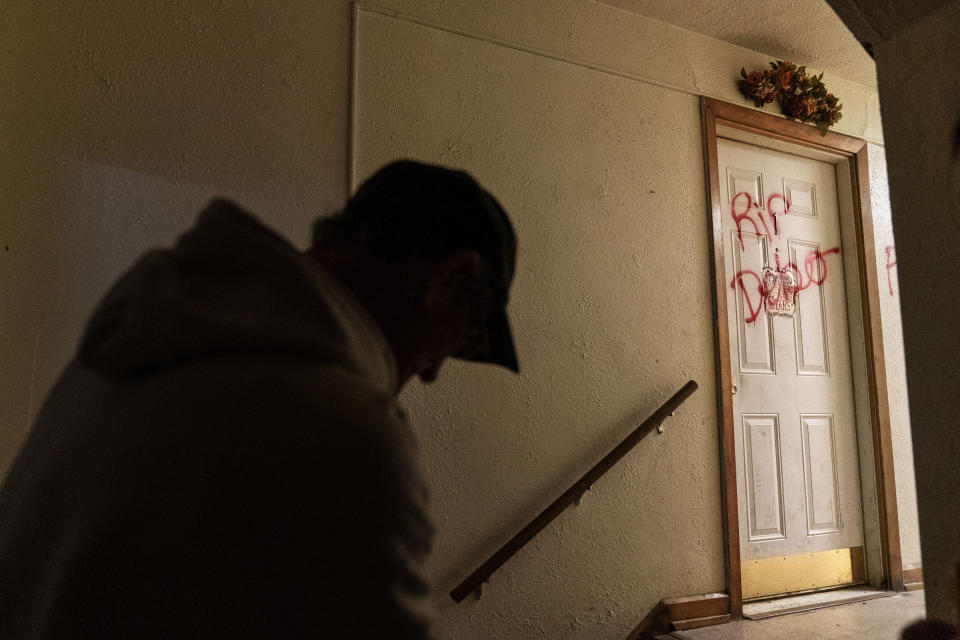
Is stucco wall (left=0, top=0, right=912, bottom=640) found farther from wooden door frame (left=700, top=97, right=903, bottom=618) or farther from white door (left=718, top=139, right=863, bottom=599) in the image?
white door (left=718, top=139, right=863, bottom=599)

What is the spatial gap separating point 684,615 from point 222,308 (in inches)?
110

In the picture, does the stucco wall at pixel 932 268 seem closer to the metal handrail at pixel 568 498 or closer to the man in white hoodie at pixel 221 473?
the man in white hoodie at pixel 221 473

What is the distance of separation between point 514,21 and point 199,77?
1334mm

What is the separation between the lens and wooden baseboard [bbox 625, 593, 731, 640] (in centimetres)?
275

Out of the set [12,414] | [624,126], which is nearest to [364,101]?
[624,126]

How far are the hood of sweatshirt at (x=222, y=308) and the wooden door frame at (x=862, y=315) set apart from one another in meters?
2.76

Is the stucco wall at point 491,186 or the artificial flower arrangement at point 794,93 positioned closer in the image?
the stucco wall at point 491,186

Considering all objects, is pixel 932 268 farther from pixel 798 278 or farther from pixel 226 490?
pixel 798 278

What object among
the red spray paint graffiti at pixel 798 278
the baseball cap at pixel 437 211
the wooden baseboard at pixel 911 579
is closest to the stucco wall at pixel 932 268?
the baseball cap at pixel 437 211

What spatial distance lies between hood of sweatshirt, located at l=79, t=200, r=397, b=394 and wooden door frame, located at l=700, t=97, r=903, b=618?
109 inches

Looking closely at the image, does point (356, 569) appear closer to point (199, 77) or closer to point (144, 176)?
point (144, 176)

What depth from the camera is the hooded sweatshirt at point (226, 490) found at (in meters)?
0.51

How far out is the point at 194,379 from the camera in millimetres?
544

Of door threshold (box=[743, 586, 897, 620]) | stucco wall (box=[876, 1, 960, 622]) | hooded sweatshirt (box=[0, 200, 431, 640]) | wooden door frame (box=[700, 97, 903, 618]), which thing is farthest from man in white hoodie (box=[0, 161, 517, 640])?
door threshold (box=[743, 586, 897, 620])
